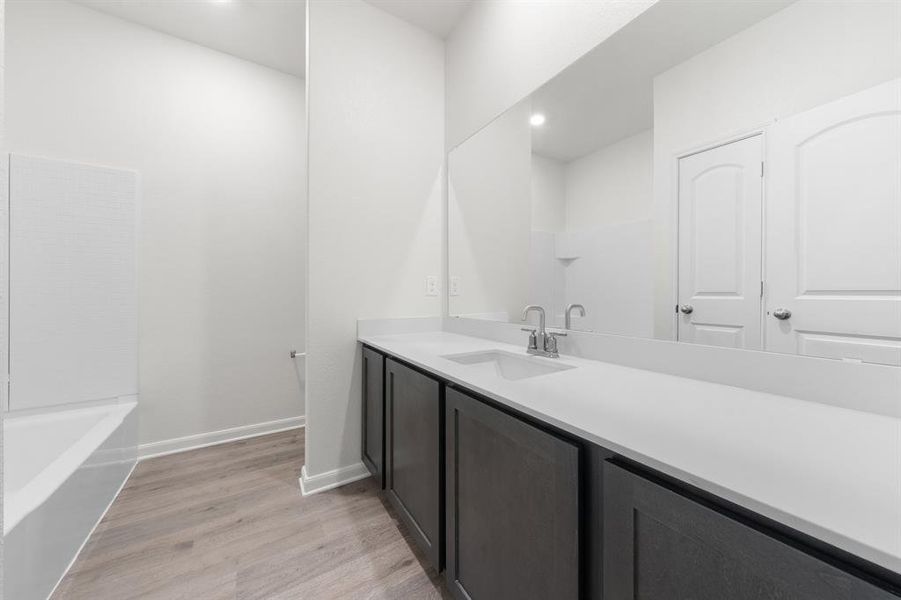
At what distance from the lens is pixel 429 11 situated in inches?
78.0

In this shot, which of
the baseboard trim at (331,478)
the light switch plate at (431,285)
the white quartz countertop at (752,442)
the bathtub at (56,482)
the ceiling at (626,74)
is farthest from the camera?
the light switch plate at (431,285)

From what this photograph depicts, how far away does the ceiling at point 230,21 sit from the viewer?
1964 mm

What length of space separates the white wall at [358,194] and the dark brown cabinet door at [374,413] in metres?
0.09

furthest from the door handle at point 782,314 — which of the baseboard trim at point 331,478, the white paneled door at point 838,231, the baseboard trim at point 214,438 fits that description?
the baseboard trim at point 214,438

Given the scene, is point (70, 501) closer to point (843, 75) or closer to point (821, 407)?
point (821, 407)

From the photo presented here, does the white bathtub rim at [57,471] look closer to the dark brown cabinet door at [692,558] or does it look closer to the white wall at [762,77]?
the dark brown cabinet door at [692,558]

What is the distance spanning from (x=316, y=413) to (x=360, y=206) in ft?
3.77

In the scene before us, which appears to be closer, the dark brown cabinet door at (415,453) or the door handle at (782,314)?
the door handle at (782,314)

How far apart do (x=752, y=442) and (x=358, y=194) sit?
1.88 m

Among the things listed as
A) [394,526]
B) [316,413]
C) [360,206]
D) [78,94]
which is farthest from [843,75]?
[78,94]

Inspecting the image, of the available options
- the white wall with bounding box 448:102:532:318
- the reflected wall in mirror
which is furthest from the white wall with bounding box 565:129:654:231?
the white wall with bounding box 448:102:532:318

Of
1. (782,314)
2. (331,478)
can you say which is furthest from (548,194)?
(331,478)

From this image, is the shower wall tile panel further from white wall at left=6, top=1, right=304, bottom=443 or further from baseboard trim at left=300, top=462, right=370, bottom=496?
baseboard trim at left=300, top=462, right=370, bottom=496

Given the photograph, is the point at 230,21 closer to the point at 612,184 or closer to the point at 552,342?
the point at 612,184
